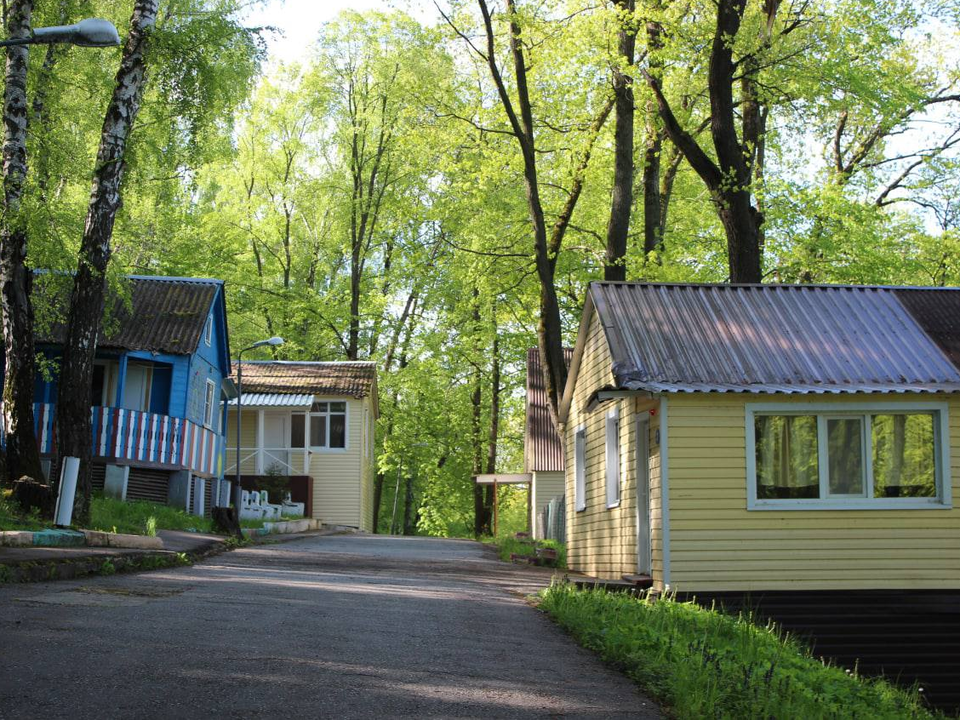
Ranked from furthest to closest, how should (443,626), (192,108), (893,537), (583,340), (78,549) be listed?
(583,340) < (192,108) < (893,537) < (78,549) < (443,626)

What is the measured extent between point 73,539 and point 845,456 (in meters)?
10.5

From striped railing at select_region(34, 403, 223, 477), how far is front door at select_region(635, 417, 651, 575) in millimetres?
13290

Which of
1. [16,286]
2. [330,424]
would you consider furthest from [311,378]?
[16,286]

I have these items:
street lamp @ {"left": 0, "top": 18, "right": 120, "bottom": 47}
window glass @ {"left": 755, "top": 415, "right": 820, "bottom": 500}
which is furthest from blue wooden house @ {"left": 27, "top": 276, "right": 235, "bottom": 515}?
window glass @ {"left": 755, "top": 415, "right": 820, "bottom": 500}

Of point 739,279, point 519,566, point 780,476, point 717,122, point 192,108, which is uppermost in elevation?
point 717,122

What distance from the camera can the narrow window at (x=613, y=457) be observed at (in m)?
17.1

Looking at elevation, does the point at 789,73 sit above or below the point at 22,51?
above

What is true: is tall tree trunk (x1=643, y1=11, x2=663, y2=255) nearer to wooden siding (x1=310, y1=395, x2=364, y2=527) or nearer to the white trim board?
the white trim board

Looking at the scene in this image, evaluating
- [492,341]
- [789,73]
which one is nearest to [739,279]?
[789,73]

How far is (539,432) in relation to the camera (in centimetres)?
3916

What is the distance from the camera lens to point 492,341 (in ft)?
141

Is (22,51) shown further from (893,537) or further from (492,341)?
(492,341)

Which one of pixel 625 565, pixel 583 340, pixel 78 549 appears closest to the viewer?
pixel 78 549

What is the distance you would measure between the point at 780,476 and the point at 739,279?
7.33m
